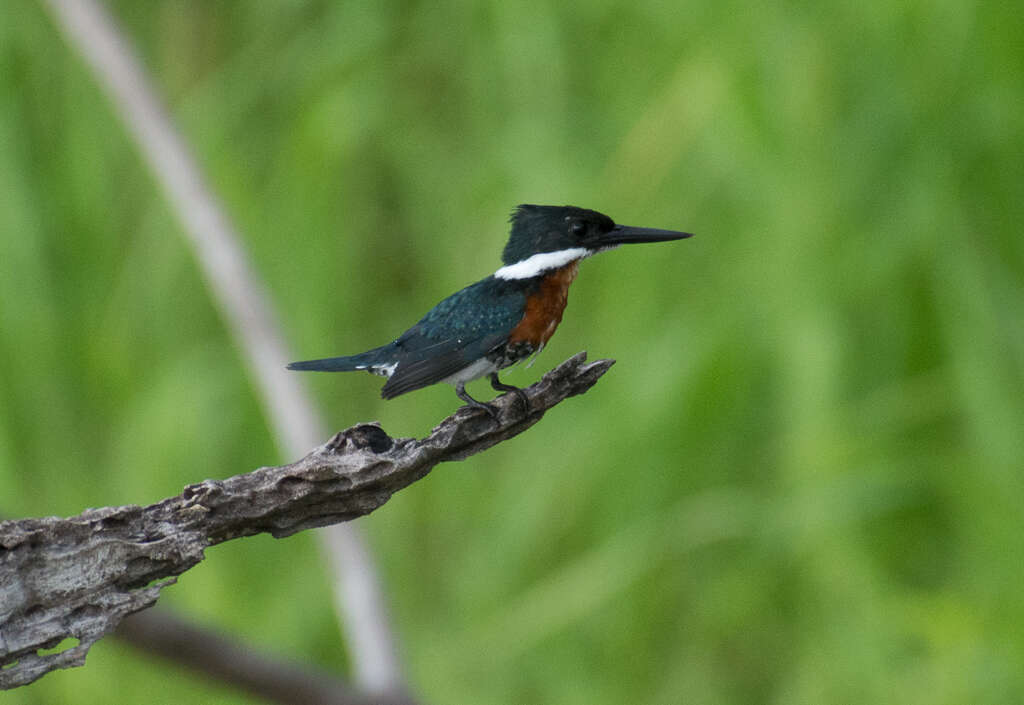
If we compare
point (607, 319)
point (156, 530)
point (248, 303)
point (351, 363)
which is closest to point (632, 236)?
point (351, 363)

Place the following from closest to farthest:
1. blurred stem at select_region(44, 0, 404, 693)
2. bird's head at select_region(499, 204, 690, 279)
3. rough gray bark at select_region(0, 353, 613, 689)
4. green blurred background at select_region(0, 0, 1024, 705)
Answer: rough gray bark at select_region(0, 353, 613, 689)
bird's head at select_region(499, 204, 690, 279)
blurred stem at select_region(44, 0, 404, 693)
green blurred background at select_region(0, 0, 1024, 705)

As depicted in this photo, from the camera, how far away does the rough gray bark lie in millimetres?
579

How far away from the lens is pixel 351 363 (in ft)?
2.51

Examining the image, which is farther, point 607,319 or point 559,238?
point 607,319

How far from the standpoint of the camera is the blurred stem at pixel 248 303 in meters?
1.88

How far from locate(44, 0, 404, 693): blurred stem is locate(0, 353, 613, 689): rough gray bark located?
122 cm

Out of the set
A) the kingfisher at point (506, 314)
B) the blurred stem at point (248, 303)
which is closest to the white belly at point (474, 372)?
the kingfisher at point (506, 314)

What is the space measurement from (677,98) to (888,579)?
3.35 ft

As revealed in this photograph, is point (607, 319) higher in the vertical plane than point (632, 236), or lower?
higher

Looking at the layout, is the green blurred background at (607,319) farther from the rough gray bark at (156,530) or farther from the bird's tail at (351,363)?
the rough gray bark at (156,530)

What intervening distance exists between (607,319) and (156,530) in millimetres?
1871

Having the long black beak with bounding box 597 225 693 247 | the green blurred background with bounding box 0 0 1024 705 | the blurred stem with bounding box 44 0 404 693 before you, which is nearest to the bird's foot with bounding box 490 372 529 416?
the long black beak with bounding box 597 225 693 247

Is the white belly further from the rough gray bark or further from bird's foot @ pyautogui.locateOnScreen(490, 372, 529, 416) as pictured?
the rough gray bark

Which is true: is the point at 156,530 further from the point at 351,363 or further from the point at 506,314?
the point at 506,314
